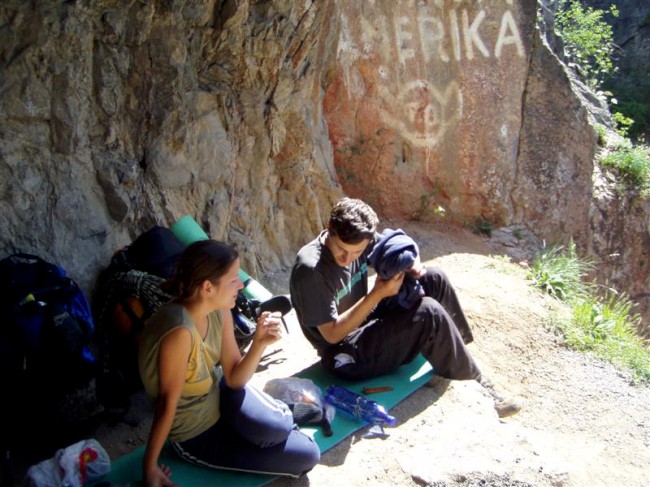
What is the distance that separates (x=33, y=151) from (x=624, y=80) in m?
13.3

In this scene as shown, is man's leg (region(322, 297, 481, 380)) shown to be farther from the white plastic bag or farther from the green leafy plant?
the green leafy plant

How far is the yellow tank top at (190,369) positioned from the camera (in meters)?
2.47

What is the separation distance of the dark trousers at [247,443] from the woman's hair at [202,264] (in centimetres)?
53

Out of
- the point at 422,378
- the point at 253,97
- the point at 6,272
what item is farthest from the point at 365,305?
the point at 253,97

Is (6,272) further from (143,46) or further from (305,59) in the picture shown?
(305,59)

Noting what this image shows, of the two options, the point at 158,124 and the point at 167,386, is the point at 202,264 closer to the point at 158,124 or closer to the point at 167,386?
the point at 167,386

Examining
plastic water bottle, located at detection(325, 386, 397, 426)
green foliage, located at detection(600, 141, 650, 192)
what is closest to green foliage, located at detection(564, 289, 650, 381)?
plastic water bottle, located at detection(325, 386, 397, 426)

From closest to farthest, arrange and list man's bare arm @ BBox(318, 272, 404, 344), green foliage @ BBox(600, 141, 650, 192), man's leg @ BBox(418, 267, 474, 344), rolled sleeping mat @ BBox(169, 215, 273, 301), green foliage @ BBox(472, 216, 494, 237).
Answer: man's bare arm @ BBox(318, 272, 404, 344) → man's leg @ BBox(418, 267, 474, 344) → rolled sleeping mat @ BBox(169, 215, 273, 301) → green foliage @ BBox(472, 216, 494, 237) → green foliage @ BBox(600, 141, 650, 192)

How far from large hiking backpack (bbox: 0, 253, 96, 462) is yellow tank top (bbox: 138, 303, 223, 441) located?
0.56 meters

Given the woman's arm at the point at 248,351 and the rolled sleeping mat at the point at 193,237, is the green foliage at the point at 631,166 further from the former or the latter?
the woman's arm at the point at 248,351

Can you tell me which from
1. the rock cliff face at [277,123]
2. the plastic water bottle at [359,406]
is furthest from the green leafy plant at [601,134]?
the plastic water bottle at [359,406]

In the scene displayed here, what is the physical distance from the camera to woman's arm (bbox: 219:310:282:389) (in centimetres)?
263

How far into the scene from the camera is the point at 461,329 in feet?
12.6

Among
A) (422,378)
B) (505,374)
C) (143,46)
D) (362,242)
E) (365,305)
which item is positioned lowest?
(505,374)
